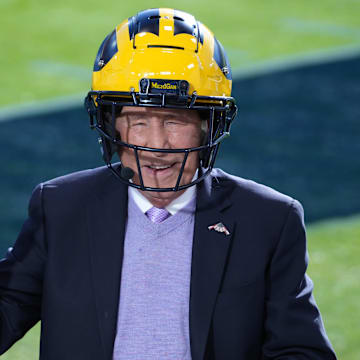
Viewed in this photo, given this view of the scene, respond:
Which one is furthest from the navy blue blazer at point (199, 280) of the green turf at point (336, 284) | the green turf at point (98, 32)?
the green turf at point (98, 32)

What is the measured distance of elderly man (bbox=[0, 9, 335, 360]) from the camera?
235 centimetres

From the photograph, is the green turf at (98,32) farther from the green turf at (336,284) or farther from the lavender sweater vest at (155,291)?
the lavender sweater vest at (155,291)

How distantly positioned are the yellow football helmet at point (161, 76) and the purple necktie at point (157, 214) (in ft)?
0.43

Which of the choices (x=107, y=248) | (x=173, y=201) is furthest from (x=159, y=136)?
(x=107, y=248)

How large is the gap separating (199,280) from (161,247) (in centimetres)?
15

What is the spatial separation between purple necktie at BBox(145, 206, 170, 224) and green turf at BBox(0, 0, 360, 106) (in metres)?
5.05

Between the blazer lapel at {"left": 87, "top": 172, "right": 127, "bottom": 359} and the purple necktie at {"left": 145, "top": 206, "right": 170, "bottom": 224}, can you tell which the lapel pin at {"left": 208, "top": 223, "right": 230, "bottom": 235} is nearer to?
the purple necktie at {"left": 145, "top": 206, "right": 170, "bottom": 224}

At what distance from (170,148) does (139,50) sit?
1.00 ft

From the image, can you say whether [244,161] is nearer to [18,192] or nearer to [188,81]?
[18,192]

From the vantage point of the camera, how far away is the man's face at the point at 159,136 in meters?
2.35

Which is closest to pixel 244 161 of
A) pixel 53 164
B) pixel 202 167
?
pixel 53 164

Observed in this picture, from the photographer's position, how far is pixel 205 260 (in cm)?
240

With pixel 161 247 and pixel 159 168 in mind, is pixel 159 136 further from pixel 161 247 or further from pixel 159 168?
pixel 161 247

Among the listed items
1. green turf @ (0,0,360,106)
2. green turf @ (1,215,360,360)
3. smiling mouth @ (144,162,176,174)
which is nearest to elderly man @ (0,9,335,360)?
smiling mouth @ (144,162,176,174)
